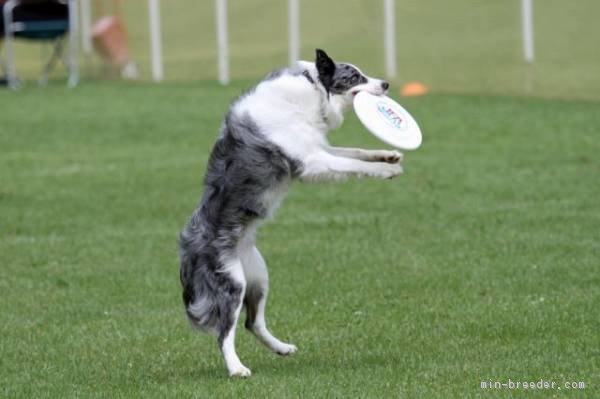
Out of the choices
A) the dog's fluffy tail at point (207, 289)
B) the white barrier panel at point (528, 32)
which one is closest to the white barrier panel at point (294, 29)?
the white barrier panel at point (528, 32)

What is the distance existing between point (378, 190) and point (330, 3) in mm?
12555

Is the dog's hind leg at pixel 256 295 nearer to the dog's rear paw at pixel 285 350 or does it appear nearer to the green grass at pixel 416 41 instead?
the dog's rear paw at pixel 285 350

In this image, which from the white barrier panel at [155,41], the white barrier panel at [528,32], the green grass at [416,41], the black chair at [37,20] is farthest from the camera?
the white barrier panel at [155,41]

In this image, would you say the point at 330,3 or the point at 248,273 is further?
the point at 330,3

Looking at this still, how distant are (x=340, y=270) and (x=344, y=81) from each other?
3200 millimetres

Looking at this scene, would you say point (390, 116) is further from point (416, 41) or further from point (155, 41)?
point (155, 41)

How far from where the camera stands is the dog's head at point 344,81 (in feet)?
25.0

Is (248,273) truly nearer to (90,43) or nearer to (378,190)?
(378,190)

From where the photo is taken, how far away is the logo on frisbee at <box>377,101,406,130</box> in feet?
25.0

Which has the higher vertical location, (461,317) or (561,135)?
(461,317)

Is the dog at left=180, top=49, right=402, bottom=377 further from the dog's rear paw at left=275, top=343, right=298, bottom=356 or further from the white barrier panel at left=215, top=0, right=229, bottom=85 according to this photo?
the white barrier panel at left=215, top=0, right=229, bottom=85

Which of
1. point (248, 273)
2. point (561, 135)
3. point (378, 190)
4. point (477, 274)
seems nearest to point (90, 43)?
point (561, 135)

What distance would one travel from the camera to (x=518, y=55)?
895 inches

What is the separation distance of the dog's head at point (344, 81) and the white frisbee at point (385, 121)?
63 mm
